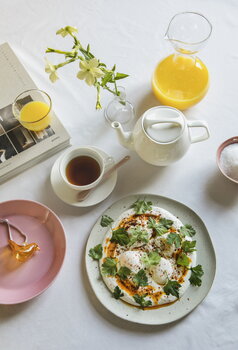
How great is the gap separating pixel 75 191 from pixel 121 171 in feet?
0.45

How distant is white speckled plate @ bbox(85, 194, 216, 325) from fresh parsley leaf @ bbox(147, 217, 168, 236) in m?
0.06

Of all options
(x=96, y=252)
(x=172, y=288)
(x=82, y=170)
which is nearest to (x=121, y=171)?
(x=82, y=170)

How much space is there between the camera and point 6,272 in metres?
A: 0.99

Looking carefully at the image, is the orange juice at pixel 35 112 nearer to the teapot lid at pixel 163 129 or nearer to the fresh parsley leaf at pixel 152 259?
the teapot lid at pixel 163 129

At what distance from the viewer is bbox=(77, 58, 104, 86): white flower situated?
815mm

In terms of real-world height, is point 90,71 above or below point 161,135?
above

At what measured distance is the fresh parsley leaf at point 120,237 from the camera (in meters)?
0.98

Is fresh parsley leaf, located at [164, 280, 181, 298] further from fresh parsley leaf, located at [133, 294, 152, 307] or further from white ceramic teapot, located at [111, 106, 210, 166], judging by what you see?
white ceramic teapot, located at [111, 106, 210, 166]

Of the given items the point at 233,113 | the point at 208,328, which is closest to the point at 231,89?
the point at 233,113

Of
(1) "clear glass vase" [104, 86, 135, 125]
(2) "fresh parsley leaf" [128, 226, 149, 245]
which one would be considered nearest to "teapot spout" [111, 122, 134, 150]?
(1) "clear glass vase" [104, 86, 135, 125]

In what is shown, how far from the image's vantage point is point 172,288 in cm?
93

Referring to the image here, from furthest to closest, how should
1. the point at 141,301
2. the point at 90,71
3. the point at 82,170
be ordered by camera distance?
the point at 82,170 < the point at 141,301 < the point at 90,71

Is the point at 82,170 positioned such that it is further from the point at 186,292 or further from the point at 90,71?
the point at 186,292

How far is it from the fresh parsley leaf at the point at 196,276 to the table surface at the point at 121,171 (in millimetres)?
63
